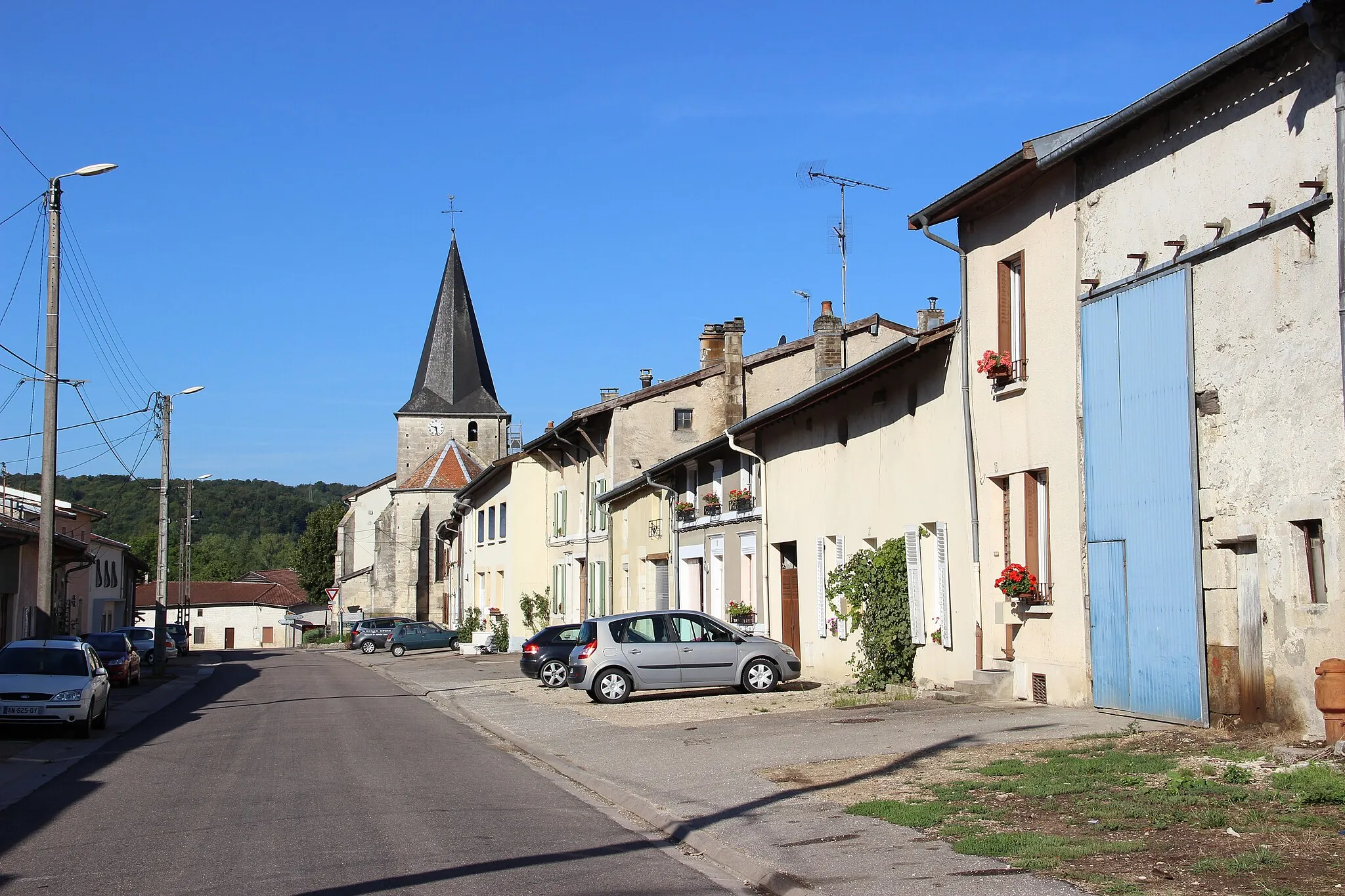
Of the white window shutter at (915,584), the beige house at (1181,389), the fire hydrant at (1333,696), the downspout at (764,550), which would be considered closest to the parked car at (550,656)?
the downspout at (764,550)

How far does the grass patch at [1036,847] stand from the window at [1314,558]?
4.54m

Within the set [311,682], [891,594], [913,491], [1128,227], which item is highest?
[1128,227]

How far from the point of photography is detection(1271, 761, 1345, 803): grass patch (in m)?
7.99

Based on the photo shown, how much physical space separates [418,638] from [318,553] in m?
59.3

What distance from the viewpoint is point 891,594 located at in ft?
63.3

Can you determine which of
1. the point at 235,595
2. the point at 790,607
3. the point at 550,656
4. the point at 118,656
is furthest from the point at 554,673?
the point at 235,595

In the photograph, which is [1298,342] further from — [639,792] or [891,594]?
[891,594]

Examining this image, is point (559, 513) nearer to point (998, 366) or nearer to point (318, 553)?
point (998, 366)

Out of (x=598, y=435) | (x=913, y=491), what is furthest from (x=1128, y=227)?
(x=598, y=435)

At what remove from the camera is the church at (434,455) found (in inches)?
3172

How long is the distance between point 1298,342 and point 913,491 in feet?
27.4

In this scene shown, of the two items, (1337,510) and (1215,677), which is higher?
(1337,510)

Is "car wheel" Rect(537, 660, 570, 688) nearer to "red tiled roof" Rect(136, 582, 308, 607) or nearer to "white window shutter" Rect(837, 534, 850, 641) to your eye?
"white window shutter" Rect(837, 534, 850, 641)

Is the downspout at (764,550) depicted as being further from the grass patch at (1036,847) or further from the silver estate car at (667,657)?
the grass patch at (1036,847)
